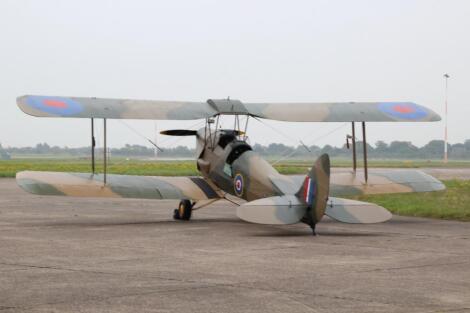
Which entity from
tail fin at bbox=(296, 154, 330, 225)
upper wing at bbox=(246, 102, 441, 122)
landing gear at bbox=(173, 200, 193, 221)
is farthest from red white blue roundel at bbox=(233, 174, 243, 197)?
tail fin at bbox=(296, 154, 330, 225)

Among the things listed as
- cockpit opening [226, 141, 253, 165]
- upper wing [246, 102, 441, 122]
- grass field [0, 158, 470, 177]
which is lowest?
grass field [0, 158, 470, 177]

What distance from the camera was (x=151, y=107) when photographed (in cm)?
1783

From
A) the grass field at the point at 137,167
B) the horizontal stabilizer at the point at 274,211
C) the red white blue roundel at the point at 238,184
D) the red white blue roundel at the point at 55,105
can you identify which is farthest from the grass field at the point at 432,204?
the red white blue roundel at the point at 55,105

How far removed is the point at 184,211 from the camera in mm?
18906

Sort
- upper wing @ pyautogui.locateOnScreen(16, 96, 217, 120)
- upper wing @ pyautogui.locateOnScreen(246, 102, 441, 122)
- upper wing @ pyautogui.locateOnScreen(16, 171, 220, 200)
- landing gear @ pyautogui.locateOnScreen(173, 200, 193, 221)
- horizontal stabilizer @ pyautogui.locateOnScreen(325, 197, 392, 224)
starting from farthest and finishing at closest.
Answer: landing gear @ pyautogui.locateOnScreen(173, 200, 193, 221) < upper wing @ pyautogui.locateOnScreen(246, 102, 441, 122) < upper wing @ pyautogui.locateOnScreen(16, 171, 220, 200) < upper wing @ pyautogui.locateOnScreen(16, 96, 217, 120) < horizontal stabilizer @ pyautogui.locateOnScreen(325, 197, 392, 224)

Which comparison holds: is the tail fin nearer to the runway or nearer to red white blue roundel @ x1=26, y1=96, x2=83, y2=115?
the runway

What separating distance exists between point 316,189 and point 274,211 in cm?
82

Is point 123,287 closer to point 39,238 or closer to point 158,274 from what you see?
point 158,274

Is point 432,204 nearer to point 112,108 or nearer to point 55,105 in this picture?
point 112,108

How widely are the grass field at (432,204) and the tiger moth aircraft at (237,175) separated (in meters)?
0.87

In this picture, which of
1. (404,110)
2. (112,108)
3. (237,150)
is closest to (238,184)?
(237,150)

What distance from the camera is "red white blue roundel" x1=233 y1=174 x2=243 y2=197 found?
56.4 ft

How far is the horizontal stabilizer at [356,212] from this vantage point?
576 inches

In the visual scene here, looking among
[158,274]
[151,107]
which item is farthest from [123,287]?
[151,107]
